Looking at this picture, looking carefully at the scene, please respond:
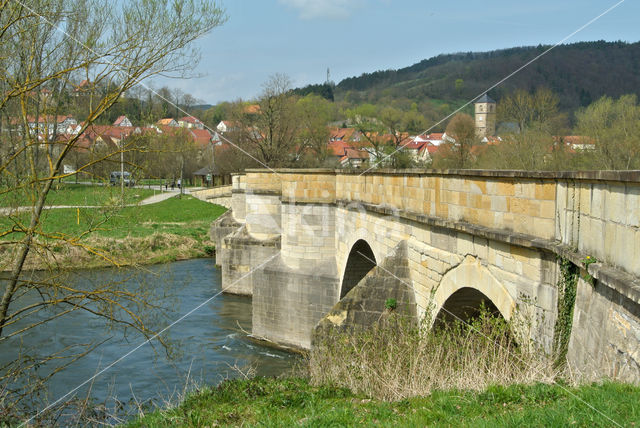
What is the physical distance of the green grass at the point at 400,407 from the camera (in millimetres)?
3678

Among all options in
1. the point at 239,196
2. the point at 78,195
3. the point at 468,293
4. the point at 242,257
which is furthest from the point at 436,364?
the point at 239,196

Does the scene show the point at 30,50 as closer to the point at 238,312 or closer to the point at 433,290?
the point at 433,290

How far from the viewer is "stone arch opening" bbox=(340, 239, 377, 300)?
13172 millimetres

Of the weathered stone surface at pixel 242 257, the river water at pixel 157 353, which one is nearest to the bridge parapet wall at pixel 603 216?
the river water at pixel 157 353

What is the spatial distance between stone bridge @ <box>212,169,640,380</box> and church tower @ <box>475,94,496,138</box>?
63.9 ft

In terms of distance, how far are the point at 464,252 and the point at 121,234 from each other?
76.8 ft

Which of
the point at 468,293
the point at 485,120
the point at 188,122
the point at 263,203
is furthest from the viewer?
the point at 485,120

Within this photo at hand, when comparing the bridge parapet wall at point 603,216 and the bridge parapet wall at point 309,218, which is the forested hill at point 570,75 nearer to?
the bridge parapet wall at point 309,218

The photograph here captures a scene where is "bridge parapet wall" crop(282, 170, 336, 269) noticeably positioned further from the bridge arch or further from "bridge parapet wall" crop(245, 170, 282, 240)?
the bridge arch

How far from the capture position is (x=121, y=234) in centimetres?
2792

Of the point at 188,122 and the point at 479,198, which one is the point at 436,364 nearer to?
the point at 479,198

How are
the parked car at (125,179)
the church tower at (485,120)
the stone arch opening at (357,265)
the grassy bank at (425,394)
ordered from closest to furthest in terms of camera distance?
the grassy bank at (425,394) < the parked car at (125,179) < the stone arch opening at (357,265) < the church tower at (485,120)

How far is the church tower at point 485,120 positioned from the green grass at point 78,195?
25.9 metres

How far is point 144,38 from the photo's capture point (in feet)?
24.8
